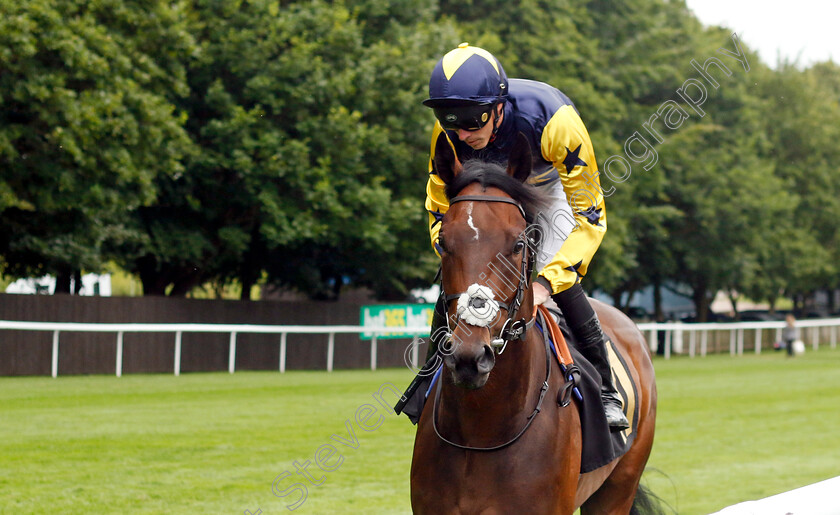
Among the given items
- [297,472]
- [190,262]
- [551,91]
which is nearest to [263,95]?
[190,262]

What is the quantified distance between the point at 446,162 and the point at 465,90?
29 centimetres

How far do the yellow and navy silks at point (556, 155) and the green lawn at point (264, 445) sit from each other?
223cm

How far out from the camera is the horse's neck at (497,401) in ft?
10.6

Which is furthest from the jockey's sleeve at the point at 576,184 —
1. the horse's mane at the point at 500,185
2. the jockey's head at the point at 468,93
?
the horse's mane at the point at 500,185

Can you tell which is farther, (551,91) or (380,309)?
(380,309)

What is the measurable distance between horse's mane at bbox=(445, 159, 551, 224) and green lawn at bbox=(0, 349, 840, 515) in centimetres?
278

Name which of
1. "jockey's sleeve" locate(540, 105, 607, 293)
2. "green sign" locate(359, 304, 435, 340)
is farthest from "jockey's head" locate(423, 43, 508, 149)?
"green sign" locate(359, 304, 435, 340)

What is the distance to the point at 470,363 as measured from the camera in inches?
110

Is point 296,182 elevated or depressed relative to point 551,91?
elevated

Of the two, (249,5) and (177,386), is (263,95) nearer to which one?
(249,5)

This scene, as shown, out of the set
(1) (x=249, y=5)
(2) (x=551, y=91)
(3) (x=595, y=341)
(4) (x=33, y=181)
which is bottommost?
(3) (x=595, y=341)

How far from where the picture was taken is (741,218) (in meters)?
30.1

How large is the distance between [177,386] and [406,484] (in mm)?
7882

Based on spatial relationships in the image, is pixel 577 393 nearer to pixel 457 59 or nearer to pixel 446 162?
pixel 446 162
